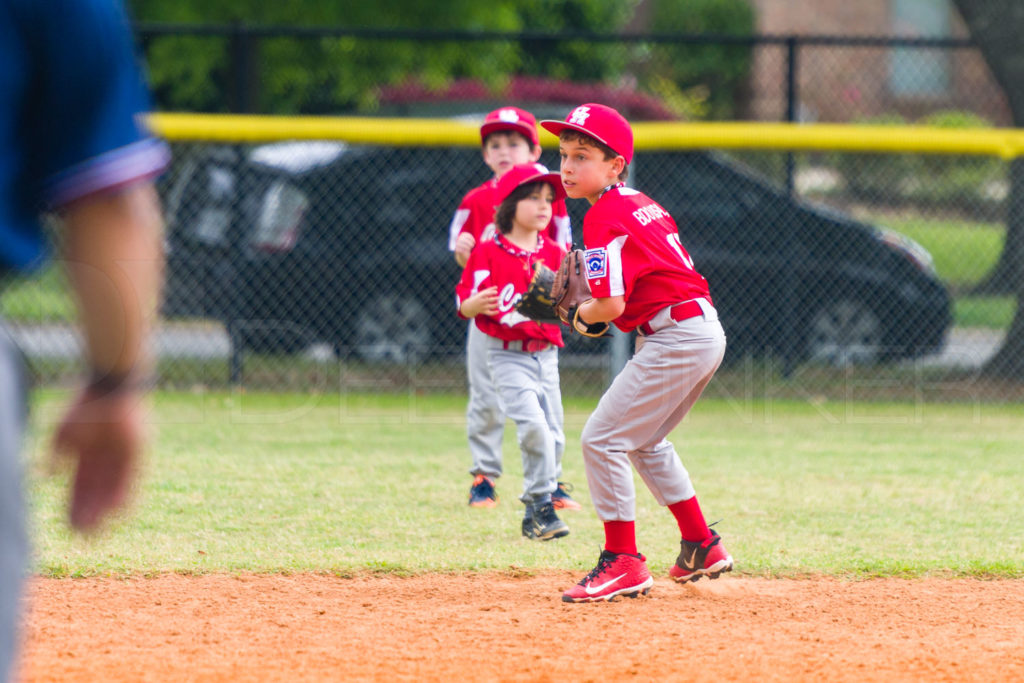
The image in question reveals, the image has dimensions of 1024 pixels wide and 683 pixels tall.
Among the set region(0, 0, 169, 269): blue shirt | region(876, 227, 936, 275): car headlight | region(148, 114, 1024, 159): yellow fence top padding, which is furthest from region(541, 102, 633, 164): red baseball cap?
region(876, 227, 936, 275): car headlight

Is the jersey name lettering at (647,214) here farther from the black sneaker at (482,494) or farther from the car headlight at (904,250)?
the car headlight at (904,250)

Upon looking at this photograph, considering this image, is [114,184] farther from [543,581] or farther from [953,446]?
[953,446]

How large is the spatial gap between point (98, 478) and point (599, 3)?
23.4m

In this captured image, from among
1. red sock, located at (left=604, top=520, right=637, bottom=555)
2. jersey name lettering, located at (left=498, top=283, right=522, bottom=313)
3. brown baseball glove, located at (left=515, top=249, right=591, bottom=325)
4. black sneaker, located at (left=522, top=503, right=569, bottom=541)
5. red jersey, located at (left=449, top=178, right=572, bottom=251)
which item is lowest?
black sneaker, located at (left=522, top=503, right=569, bottom=541)

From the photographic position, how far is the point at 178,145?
9.00m

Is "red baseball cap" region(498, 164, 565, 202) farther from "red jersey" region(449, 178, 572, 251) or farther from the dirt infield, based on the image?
the dirt infield

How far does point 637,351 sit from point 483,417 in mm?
1665

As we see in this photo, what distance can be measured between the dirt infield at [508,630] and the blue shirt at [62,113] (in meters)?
2.02

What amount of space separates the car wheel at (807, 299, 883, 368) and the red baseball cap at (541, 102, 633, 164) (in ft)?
17.1

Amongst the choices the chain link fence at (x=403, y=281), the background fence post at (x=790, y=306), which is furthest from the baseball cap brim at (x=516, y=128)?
the background fence post at (x=790, y=306)

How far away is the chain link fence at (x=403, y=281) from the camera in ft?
29.4

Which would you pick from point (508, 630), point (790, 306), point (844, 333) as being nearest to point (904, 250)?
point (844, 333)

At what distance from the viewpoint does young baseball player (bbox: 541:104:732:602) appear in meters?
4.05

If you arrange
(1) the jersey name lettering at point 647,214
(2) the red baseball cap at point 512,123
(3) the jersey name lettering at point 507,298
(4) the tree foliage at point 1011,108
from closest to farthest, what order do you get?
(1) the jersey name lettering at point 647,214 → (3) the jersey name lettering at point 507,298 → (2) the red baseball cap at point 512,123 → (4) the tree foliage at point 1011,108
